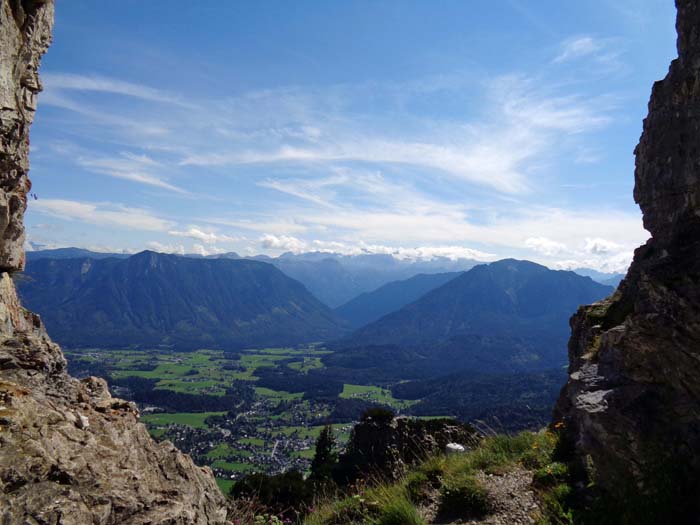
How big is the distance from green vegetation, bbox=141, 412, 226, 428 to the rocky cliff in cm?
14708

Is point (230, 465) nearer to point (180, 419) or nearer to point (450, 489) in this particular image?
point (180, 419)

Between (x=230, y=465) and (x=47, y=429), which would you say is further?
(x=230, y=465)

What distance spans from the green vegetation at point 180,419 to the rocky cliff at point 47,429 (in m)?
147

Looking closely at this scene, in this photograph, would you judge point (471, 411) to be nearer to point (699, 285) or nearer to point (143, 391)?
point (143, 391)

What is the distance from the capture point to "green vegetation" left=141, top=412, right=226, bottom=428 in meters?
143

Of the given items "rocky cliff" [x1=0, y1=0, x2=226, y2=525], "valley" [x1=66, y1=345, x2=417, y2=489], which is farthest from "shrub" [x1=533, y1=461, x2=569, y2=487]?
"valley" [x1=66, y1=345, x2=417, y2=489]

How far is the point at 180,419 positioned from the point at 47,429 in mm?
165284

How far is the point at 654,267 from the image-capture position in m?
9.07

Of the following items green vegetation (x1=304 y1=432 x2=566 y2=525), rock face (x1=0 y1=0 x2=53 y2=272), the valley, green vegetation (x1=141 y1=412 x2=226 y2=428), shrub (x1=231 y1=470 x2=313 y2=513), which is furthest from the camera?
green vegetation (x1=141 y1=412 x2=226 y2=428)

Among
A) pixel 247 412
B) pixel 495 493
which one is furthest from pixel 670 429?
pixel 247 412

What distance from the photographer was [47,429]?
6152 mm

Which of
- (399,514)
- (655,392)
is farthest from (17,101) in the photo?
(655,392)

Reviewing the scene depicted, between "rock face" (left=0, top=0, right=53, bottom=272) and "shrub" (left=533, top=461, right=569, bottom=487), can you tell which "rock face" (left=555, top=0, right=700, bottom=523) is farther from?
"rock face" (left=0, top=0, right=53, bottom=272)

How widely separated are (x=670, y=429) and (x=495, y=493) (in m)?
3.86
